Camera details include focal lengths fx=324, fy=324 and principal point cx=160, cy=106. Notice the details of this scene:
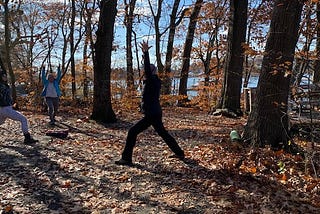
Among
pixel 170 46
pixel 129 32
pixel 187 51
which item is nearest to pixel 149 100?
pixel 187 51

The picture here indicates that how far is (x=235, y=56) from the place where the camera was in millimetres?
13008

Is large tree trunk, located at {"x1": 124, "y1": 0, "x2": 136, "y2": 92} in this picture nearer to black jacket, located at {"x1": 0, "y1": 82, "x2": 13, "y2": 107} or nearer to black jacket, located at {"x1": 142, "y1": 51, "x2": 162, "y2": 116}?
black jacket, located at {"x1": 0, "y1": 82, "x2": 13, "y2": 107}

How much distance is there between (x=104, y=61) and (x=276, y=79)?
19.8 ft

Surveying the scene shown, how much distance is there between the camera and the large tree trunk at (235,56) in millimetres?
12789

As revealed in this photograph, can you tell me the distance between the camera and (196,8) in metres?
18.3

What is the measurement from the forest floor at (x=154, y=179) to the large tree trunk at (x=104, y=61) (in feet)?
8.91

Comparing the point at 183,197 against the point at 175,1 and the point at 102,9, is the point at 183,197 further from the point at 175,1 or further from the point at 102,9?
the point at 175,1

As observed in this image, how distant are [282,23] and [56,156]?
568 cm

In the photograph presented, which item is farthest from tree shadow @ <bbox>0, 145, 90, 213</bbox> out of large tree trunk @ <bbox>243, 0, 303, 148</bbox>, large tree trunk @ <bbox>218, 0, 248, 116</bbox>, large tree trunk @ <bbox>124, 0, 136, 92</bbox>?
large tree trunk @ <bbox>124, 0, 136, 92</bbox>

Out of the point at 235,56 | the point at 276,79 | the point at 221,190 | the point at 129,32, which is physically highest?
the point at 129,32

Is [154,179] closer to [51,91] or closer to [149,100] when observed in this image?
[149,100]

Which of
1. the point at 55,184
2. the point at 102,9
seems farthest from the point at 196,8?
the point at 55,184

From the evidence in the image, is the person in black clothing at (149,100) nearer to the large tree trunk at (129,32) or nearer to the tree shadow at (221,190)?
the tree shadow at (221,190)

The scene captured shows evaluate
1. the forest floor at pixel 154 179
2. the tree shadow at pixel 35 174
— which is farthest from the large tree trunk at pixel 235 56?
the tree shadow at pixel 35 174
